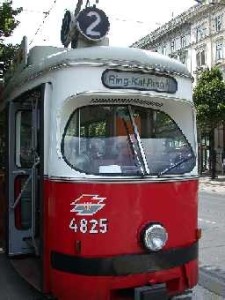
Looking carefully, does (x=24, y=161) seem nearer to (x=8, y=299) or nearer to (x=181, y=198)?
(x=8, y=299)

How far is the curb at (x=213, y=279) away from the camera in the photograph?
6.43 m

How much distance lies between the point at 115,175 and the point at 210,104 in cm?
3159

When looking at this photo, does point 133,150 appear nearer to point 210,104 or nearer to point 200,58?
point 210,104

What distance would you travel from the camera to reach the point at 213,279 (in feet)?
22.7

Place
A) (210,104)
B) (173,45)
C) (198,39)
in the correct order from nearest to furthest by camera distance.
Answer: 1. (210,104)
2. (198,39)
3. (173,45)

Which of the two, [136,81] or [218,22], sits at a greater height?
[218,22]

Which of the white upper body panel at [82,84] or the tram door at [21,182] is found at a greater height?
the white upper body panel at [82,84]

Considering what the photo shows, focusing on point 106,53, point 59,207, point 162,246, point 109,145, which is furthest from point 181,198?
point 106,53

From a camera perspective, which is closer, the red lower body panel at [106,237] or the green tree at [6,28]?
the red lower body panel at [106,237]

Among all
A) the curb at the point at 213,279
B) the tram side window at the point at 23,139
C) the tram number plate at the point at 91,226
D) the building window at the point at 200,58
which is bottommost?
the curb at the point at 213,279

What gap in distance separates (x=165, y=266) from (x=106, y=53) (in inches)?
84.5

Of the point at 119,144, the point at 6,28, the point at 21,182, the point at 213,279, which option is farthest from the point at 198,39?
the point at 119,144

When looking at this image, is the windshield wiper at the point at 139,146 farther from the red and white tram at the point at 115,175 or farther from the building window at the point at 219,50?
the building window at the point at 219,50

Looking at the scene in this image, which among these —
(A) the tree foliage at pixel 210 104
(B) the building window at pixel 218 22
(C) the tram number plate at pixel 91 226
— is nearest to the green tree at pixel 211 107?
(A) the tree foliage at pixel 210 104
